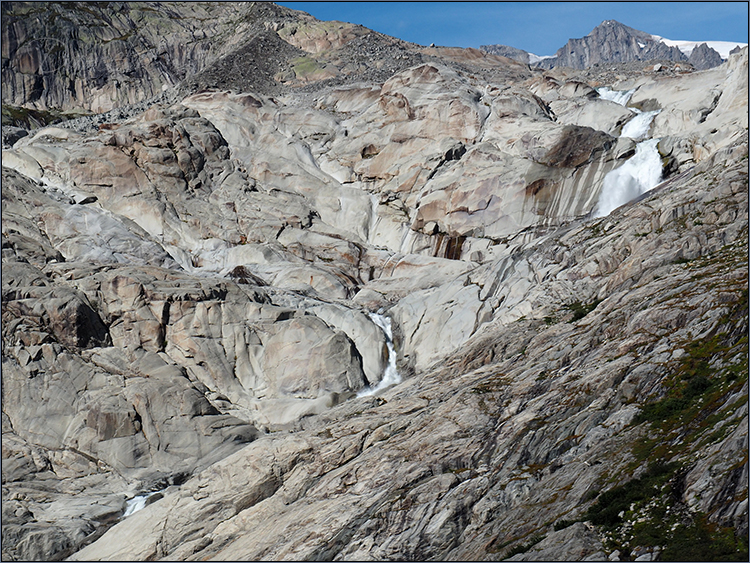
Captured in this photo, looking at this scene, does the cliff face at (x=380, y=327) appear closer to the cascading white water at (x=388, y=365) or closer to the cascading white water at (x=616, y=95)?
the cascading white water at (x=388, y=365)

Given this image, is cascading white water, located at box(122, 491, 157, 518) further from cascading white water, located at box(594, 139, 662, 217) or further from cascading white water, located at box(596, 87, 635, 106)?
cascading white water, located at box(596, 87, 635, 106)

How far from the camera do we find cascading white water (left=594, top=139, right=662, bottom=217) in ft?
254

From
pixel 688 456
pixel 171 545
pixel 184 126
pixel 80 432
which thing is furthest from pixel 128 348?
pixel 688 456

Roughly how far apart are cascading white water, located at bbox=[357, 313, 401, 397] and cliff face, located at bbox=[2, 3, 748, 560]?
1.09ft

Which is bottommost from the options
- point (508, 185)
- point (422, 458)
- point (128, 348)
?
point (422, 458)

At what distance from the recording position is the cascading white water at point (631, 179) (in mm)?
77381

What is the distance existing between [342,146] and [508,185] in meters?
25.1

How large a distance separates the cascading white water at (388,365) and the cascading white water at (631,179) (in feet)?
88.3

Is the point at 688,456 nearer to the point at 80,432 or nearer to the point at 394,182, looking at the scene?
the point at 80,432

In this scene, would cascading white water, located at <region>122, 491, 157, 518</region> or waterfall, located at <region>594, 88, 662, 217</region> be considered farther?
waterfall, located at <region>594, 88, 662, 217</region>

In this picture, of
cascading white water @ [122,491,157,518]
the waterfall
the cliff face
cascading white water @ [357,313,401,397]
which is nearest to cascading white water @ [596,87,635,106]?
the cliff face

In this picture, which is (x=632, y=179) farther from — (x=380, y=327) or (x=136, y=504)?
(x=136, y=504)

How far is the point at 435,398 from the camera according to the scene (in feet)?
164

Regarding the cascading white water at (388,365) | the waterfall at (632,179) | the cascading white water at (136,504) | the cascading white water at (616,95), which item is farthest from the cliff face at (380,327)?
the cascading white water at (616,95)
